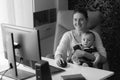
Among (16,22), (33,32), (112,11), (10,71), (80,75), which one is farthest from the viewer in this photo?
(112,11)

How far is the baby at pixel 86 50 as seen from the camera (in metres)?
2.49

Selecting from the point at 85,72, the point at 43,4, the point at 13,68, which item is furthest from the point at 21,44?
the point at 43,4

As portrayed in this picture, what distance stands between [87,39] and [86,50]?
120mm

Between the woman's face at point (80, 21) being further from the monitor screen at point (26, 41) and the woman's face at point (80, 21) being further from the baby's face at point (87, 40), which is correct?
the monitor screen at point (26, 41)

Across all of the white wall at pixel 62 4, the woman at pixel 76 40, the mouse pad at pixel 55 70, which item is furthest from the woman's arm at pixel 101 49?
the white wall at pixel 62 4

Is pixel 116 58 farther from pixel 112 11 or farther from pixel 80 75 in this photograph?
pixel 80 75

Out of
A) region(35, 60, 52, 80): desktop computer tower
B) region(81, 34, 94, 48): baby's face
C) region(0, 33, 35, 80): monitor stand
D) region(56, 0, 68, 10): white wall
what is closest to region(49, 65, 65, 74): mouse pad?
region(0, 33, 35, 80): monitor stand

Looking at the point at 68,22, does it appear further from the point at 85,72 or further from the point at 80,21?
the point at 85,72

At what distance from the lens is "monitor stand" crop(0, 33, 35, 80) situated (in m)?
1.98

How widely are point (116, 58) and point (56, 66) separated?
1.51m

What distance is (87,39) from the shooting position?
2.57 metres

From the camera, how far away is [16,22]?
3176 millimetres

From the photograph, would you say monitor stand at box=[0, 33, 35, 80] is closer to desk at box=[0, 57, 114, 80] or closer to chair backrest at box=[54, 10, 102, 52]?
desk at box=[0, 57, 114, 80]

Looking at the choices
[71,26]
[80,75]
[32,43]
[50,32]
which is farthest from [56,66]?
[50,32]
